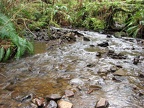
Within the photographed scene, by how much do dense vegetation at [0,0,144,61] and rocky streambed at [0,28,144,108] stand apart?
1.87 ft

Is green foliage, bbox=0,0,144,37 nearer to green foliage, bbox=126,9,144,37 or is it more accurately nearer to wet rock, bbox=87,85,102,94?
green foliage, bbox=126,9,144,37

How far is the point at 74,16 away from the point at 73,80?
693 cm

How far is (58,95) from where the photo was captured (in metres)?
2.39

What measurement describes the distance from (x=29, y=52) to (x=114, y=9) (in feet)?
15.8

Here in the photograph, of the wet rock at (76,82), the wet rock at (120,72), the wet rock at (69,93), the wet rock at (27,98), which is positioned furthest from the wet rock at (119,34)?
the wet rock at (27,98)

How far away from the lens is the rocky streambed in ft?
7.52

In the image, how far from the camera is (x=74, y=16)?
374 inches

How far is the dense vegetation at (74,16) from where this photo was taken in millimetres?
3938

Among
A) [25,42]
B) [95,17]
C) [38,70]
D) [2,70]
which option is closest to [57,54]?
[25,42]

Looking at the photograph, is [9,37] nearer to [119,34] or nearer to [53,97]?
[53,97]

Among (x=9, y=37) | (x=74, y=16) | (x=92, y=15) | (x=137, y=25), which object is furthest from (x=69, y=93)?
(x=74, y=16)

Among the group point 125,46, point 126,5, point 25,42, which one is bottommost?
point 125,46

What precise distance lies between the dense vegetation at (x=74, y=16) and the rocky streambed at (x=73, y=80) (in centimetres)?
57

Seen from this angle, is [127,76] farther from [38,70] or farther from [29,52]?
[29,52]
